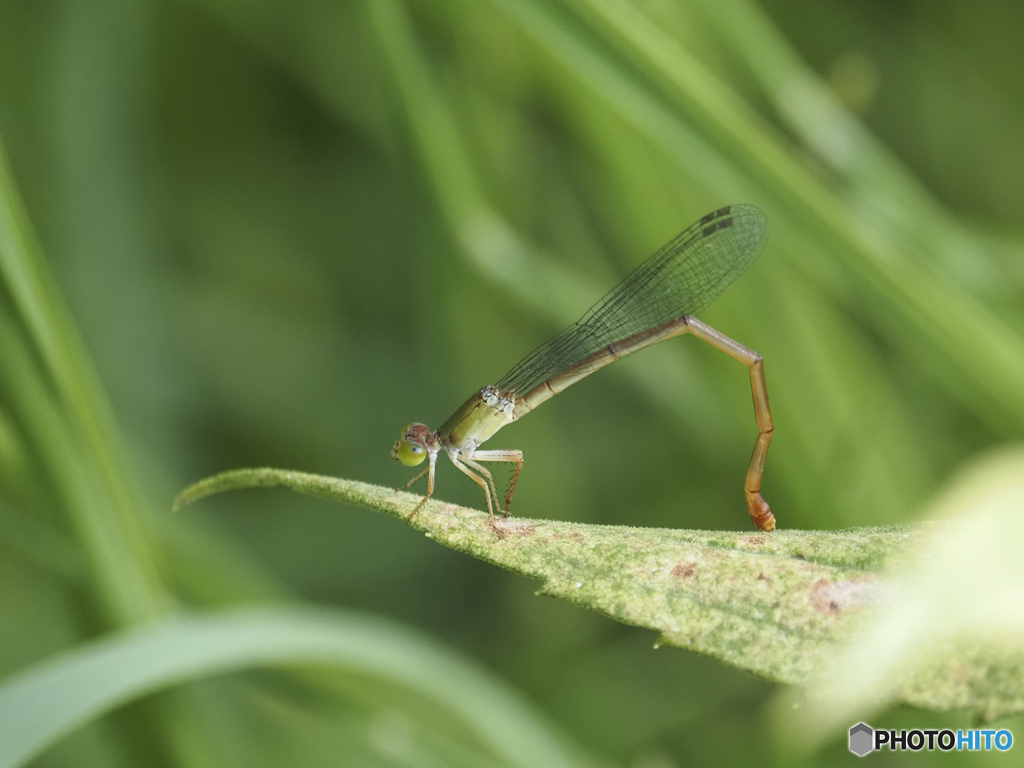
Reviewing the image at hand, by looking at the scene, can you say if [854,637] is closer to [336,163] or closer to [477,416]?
[477,416]

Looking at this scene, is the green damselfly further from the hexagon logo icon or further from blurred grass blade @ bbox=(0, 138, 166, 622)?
blurred grass blade @ bbox=(0, 138, 166, 622)

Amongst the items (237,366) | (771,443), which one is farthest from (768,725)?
(237,366)

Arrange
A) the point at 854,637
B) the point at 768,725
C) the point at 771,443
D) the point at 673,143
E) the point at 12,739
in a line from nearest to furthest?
the point at 854,637, the point at 12,739, the point at 673,143, the point at 771,443, the point at 768,725

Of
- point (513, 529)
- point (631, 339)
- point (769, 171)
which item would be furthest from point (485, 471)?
point (513, 529)

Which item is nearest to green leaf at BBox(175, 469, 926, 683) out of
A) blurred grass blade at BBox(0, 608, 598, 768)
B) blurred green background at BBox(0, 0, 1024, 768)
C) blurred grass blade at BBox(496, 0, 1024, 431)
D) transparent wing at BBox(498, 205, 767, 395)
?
blurred grass blade at BBox(0, 608, 598, 768)

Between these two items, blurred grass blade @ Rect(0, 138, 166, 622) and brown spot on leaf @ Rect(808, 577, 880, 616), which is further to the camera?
blurred grass blade @ Rect(0, 138, 166, 622)

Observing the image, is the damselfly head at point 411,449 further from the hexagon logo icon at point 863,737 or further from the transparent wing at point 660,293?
the hexagon logo icon at point 863,737
